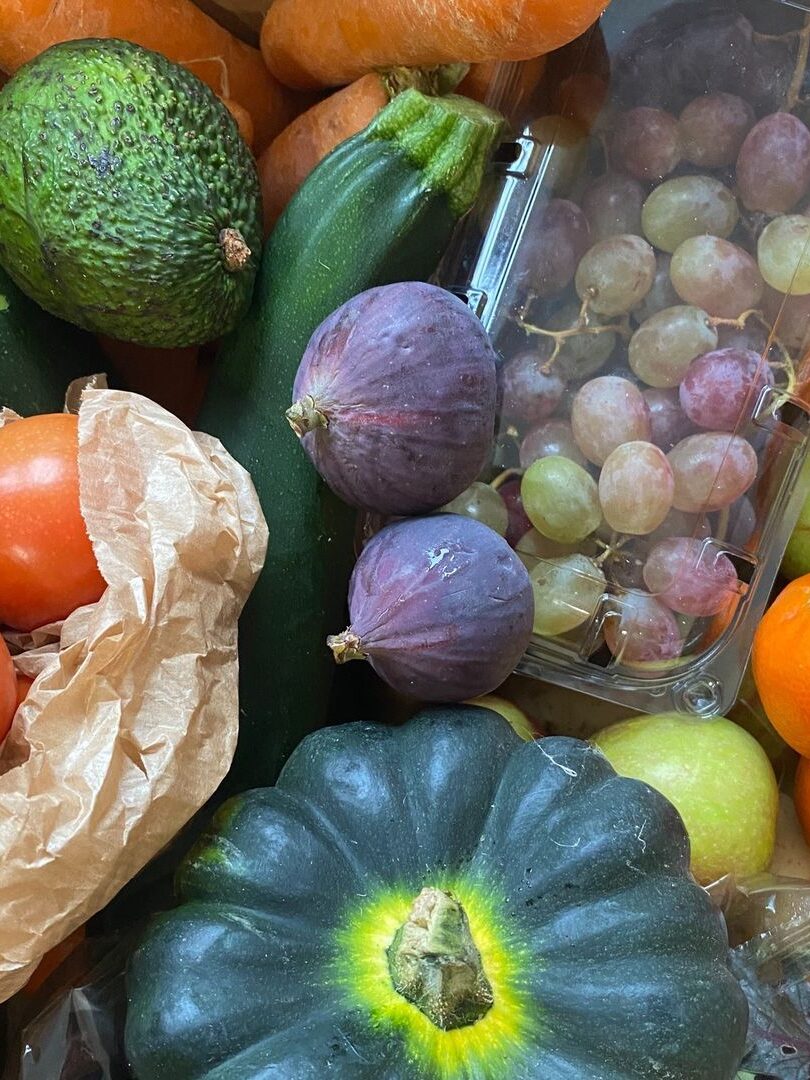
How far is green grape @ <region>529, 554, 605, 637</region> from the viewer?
2.86 ft

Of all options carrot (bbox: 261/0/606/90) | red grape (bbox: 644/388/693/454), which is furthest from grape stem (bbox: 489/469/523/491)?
carrot (bbox: 261/0/606/90)

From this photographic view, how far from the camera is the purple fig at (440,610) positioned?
0.71 m

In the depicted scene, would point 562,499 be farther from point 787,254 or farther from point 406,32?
point 406,32

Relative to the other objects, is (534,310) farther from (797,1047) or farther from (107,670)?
(797,1047)

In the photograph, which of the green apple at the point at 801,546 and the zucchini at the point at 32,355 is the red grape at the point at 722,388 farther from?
the zucchini at the point at 32,355

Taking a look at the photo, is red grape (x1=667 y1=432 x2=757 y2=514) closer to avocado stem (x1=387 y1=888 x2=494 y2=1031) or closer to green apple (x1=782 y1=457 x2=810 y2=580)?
green apple (x1=782 y1=457 x2=810 y2=580)

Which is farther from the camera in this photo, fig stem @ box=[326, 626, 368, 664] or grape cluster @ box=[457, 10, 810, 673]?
grape cluster @ box=[457, 10, 810, 673]

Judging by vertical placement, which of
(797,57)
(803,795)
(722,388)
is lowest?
(803,795)

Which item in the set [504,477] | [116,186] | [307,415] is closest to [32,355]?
[116,186]

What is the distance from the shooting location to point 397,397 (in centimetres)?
71

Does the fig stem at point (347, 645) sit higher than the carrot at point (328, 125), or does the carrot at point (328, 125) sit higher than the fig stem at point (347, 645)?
the carrot at point (328, 125)

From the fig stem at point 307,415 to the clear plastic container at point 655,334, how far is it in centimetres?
22

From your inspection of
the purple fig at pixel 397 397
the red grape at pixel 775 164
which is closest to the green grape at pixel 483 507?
the purple fig at pixel 397 397

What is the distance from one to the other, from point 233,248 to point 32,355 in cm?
22
